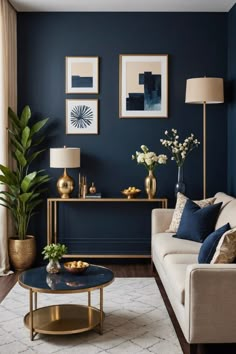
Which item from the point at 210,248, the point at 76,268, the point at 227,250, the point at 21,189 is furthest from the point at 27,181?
the point at 227,250

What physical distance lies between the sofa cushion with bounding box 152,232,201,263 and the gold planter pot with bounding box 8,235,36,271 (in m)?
1.40

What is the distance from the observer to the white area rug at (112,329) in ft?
11.1

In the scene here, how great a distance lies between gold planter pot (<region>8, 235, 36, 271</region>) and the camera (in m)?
5.53

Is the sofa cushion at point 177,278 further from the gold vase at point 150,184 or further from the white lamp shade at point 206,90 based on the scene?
the white lamp shade at point 206,90

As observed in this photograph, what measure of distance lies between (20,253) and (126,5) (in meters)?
2.81

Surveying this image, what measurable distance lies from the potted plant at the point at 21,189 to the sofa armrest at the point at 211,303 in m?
2.75

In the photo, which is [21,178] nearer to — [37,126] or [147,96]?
[37,126]

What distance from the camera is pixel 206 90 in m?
5.43

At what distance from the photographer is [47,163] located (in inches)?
234

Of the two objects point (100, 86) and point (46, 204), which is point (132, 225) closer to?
point (46, 204)

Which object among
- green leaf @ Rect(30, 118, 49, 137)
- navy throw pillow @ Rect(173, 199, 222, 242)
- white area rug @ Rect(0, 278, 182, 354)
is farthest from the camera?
green leaf @ Rect(30, 118, 49, 137)

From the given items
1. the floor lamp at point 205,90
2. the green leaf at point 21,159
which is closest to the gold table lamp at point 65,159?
the green leaf at point 21,159

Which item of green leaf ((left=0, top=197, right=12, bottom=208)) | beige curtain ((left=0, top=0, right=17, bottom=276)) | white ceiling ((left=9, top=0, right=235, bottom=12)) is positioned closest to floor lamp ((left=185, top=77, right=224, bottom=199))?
white ceiling ((left=9, top=0, right=235, bottom=12))

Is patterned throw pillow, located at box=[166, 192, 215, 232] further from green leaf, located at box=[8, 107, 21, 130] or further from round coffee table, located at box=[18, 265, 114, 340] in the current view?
green leaf, located at box=[8, 107, 21, 130]
